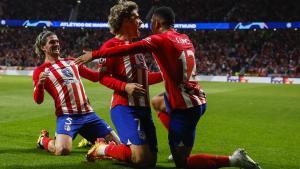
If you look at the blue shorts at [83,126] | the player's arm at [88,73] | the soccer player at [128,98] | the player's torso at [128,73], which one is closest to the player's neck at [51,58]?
the player's arm at [88,73]

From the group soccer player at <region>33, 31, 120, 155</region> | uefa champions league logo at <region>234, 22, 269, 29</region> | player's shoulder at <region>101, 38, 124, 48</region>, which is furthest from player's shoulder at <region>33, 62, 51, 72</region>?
uefa champions league logo at <region>234, 22, 269, 29</region>

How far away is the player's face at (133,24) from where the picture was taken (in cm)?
626

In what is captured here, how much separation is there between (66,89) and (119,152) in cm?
189

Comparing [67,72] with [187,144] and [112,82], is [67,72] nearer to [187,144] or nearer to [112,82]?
[112,82]

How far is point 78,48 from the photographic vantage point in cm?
5334

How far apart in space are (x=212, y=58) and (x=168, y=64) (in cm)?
4099

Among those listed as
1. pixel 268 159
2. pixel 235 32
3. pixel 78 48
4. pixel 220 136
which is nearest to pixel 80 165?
pixel 268 159

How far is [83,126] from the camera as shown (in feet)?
24.5

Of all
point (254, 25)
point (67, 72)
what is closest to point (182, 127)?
point (67, 72)

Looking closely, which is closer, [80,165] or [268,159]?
[80,165]

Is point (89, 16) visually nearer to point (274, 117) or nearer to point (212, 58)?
point (212, 58)

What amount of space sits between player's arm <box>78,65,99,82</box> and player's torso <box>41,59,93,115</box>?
44cm

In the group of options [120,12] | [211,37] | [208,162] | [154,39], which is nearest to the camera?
[154,39]

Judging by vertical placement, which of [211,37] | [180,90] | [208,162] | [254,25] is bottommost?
[208,162]
